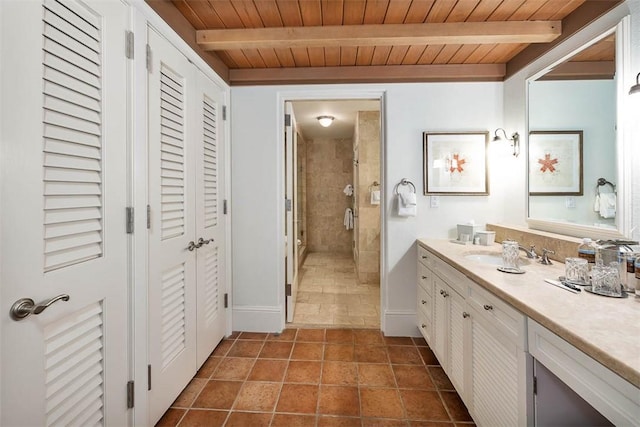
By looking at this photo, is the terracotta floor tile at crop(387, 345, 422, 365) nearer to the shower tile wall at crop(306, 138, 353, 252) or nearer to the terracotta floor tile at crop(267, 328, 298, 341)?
the terracotta floor tile at crop(267, 328, 298, 341)

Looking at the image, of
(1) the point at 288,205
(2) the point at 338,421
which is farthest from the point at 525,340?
(1) the point at 288,205

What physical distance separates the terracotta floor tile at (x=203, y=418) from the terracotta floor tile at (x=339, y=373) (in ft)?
2.12

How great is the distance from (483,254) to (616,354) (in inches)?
50.2

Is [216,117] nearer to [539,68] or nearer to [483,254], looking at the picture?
[483,254]

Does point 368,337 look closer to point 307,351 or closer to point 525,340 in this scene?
point 307,351

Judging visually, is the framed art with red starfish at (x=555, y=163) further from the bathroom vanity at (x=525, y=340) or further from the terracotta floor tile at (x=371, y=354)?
the terracotta floor tile at (x=371, y=354)

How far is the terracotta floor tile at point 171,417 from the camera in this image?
61.5 inches

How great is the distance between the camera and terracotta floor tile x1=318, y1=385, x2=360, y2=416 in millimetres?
1646

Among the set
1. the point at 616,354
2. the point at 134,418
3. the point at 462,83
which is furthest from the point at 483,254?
the point at 134,418

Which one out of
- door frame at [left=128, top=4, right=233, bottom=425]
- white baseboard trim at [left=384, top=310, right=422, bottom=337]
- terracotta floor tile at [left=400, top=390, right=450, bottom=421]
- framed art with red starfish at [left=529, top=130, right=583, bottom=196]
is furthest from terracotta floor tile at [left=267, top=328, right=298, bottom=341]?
framed art with red starfish at [left=529, top=130, right=583, bottom=196]

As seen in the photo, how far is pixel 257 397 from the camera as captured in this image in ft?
5.78

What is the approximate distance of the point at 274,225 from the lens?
2.56 m

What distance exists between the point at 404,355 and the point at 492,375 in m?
1.02

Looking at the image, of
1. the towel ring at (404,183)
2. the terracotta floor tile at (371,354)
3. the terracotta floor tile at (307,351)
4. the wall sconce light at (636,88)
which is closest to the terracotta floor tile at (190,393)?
the terracotta floor tile at (307,351)
